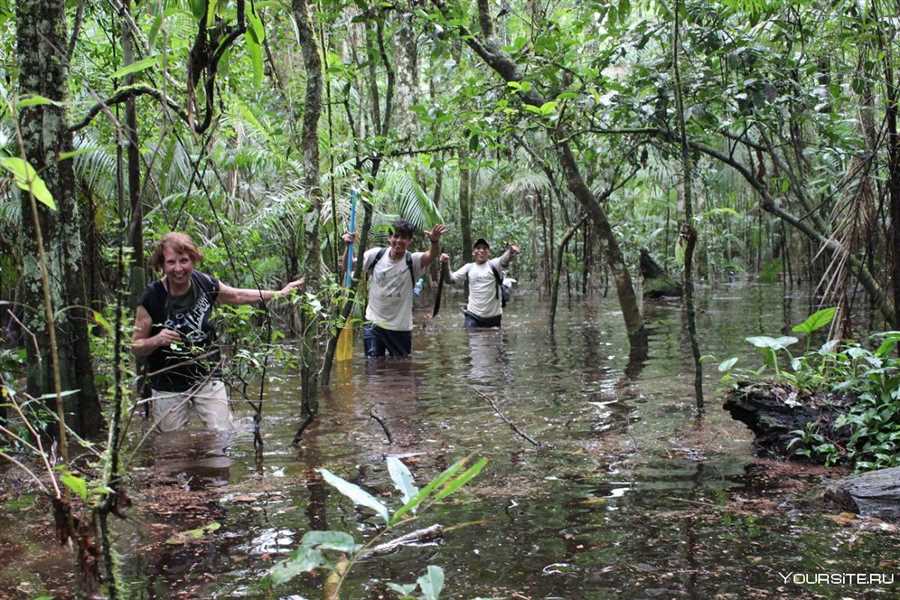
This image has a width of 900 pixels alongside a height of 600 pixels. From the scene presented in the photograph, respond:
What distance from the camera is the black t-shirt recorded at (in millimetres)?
6105

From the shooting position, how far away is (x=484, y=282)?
→ 1465 cm

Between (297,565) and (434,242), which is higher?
(434,242)

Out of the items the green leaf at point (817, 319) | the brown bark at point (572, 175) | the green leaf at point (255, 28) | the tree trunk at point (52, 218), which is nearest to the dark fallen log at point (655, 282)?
the brown bark at point (572, 175)

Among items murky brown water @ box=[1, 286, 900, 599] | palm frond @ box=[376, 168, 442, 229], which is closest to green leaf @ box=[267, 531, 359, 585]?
murky brown water @ box=[1, 286, 900, 599]

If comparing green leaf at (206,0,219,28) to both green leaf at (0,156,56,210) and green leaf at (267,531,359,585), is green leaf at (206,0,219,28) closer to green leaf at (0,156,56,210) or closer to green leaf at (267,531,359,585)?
green leaf at (0,156,56,210)

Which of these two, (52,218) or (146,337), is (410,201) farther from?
(52,218)

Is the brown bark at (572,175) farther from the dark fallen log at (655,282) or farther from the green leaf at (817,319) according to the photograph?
the dark fallen log at (655,282)

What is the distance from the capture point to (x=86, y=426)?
5.84 metres

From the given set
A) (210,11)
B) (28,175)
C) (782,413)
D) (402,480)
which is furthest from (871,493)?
(28,175)

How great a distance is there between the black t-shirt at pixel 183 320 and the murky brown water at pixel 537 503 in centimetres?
57

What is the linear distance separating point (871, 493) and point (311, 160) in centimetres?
476

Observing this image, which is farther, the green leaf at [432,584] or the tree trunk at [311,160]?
the tree trunk at [311,160]

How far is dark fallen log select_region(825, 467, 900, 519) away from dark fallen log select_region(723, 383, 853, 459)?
0.91 metres

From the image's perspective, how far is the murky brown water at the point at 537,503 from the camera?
139 inches
